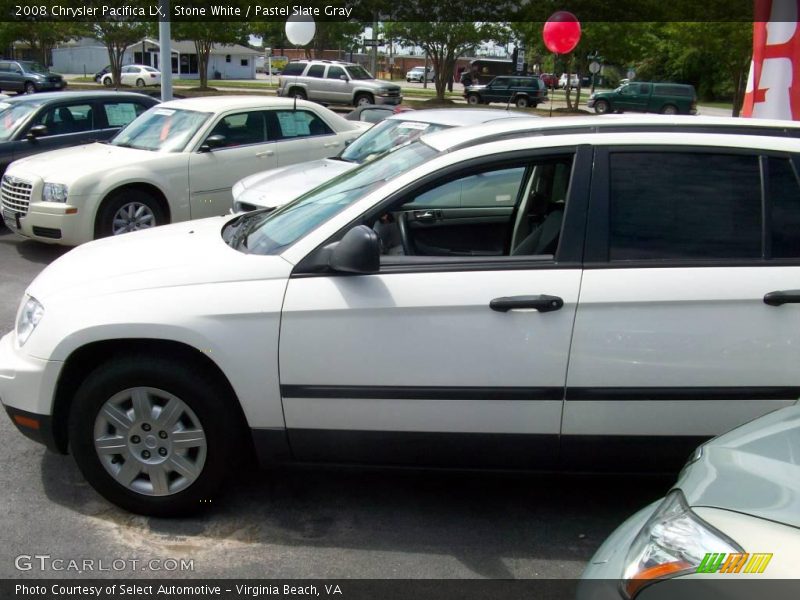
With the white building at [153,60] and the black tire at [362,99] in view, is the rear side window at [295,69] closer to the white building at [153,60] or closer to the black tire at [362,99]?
the black tire at [362,99]

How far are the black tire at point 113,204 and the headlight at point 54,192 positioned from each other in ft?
1.25

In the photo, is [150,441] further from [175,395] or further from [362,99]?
[362,99]

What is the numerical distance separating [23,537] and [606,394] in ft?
8.38

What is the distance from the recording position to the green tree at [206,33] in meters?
38.6

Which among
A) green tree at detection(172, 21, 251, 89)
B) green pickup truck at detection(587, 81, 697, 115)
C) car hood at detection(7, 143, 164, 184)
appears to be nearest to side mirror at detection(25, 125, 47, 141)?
car hood at detection(7, 143, 164, 184)

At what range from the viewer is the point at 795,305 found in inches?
126

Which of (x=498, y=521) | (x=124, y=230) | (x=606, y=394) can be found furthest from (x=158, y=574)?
(x=124, y=230)

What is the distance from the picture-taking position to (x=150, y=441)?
3488mm

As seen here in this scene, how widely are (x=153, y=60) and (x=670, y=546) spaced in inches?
2901

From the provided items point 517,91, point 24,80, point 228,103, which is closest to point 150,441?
point 228,103

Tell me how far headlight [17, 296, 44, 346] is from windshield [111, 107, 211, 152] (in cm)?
544

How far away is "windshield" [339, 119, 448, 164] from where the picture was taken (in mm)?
8297

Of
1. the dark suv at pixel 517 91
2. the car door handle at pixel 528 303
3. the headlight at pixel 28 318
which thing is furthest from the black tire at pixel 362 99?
the car door handle at pixel 528 303

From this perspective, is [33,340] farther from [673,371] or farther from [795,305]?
[795,305]
